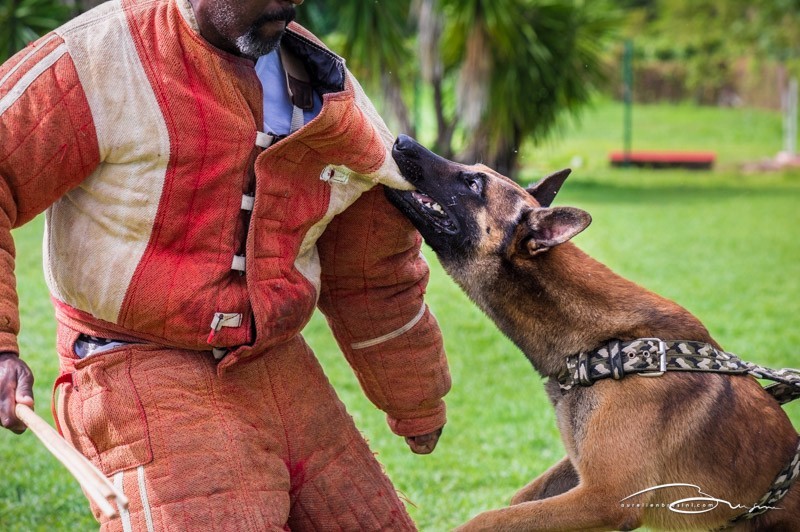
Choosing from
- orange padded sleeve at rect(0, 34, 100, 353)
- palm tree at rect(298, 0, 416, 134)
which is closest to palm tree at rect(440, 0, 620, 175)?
palm tree at rect(298, 0, 416, 134)

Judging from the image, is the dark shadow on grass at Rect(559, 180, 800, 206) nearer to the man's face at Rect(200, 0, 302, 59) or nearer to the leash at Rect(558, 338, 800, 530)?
the leash at Rect(558, 338, 800, 530)

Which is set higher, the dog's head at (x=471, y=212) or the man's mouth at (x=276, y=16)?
the man's mouth at (x=276, y=16)

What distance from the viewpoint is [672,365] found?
11.2 feet

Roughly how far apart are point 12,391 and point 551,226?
6.09 ft

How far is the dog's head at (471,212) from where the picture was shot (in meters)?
3.62

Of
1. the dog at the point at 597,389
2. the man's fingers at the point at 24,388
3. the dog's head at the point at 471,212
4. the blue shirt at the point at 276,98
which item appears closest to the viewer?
the man's fingers at the point at 24,388

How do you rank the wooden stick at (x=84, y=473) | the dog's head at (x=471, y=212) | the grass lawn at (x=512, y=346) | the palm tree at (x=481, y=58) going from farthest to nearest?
the palm tree at (x=481, y=58), the grass lawn at (x=512, y=346), the dog's head at (x=471, y=212), the wooden stick at (x=84, y=473)

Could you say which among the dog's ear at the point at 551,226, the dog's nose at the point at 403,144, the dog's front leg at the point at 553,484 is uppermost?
the dog's nose at the point at 403,144

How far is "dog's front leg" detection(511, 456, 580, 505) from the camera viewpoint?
3.70 meters

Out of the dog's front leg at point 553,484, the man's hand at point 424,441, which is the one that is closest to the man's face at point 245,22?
the man's hand at point 424,441

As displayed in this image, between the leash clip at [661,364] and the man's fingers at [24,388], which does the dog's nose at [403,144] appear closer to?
the leash clip at [661,364]

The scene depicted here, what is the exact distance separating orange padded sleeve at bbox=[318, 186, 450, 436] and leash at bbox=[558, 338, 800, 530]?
542mm

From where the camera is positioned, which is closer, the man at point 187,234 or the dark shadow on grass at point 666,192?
the man at point 187,234

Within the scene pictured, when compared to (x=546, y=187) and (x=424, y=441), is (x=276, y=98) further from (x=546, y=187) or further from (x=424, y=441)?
(x=424, y=441)
